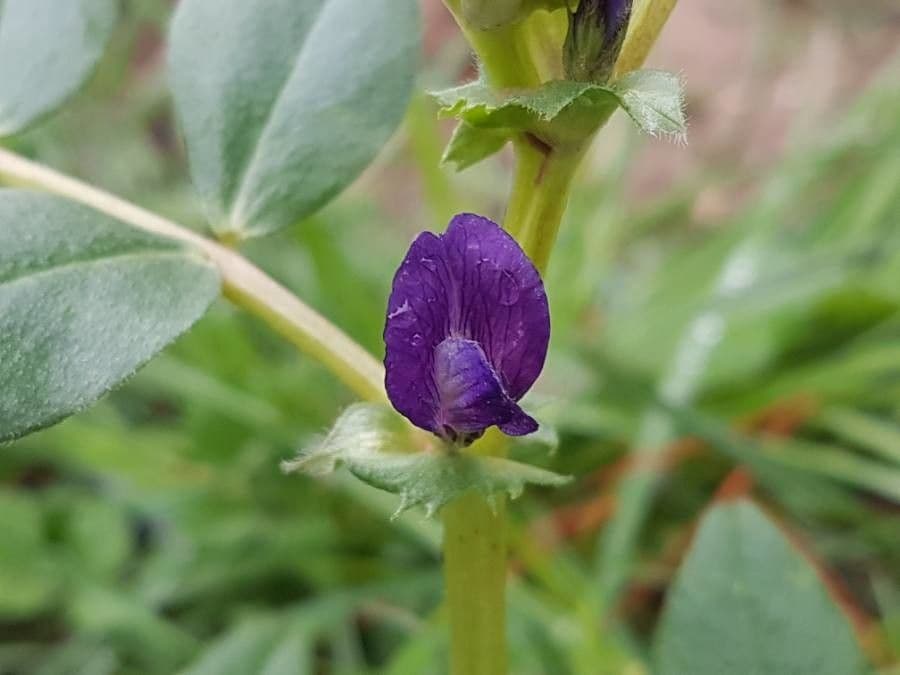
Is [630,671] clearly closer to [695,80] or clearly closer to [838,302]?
[838,302]

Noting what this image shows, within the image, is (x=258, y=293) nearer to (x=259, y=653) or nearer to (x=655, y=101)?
(x=655, y=101)

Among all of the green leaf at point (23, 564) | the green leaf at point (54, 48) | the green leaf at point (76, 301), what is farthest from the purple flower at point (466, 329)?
the green leaf at point (23, 564)

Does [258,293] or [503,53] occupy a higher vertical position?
[503,53]

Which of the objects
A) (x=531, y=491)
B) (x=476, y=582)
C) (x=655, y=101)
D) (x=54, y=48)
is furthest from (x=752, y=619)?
(x=531, y=491)

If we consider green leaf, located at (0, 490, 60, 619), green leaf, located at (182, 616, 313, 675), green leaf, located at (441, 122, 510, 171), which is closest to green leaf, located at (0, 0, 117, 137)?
green leaf, located at (441, 122, 510, 171)

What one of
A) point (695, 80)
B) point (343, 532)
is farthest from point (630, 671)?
point (695, 80)

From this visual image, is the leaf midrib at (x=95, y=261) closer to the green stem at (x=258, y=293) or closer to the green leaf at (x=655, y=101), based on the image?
the green stem at (x=258, y=293)

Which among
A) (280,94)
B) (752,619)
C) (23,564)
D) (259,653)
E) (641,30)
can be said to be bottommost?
(23,564)
